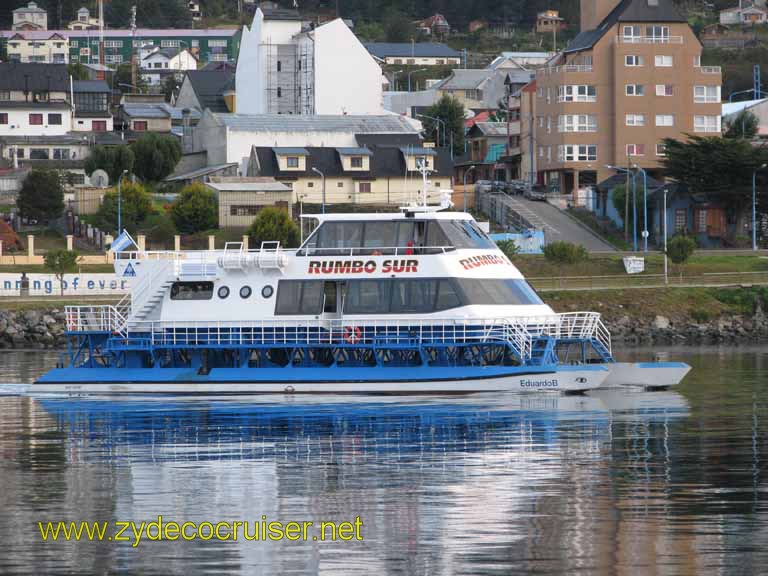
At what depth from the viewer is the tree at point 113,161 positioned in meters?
106

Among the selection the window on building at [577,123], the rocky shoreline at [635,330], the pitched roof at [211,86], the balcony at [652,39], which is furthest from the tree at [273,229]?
the pitched roof at [211,86]

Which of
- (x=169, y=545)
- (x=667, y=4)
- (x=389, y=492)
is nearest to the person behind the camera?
(x=169, y=545)

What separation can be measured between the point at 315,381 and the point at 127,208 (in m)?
48.6

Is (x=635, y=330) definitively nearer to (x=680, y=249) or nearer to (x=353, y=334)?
(x=680, y=249)

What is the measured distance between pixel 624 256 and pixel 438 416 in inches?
1796

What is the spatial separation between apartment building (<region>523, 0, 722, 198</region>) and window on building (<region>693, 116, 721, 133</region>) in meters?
0.07

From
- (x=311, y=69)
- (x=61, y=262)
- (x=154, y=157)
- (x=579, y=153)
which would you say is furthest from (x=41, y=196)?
(x=579, y=153)

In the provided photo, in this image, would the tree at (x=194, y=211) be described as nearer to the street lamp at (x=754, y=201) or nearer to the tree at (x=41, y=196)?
the tree at (x=41, y=196)

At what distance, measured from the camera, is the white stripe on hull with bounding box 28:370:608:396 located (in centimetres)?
4347

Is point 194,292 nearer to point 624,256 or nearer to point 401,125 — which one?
point 624,256

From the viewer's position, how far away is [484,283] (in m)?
45.2

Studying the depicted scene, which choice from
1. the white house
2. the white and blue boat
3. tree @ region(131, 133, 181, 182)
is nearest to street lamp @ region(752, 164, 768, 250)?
tree @ region(131, 133, 181, 182)

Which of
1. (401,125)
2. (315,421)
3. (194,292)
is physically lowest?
(315,421)

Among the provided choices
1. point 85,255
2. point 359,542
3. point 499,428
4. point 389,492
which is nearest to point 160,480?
point 389,492
